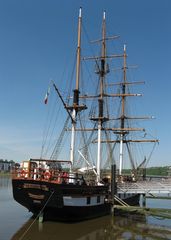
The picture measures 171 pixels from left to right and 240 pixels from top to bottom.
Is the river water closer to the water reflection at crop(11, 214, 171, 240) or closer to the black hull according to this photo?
the water reflection at crop(11, 214, 171, 240)

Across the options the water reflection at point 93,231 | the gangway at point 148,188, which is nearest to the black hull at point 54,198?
the water reflection at point 93,231

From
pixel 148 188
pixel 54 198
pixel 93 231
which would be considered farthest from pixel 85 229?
pixel 148 188

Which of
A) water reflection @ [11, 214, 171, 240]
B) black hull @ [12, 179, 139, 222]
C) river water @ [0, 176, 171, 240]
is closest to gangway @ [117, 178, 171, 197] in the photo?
river water @ [0, 176, 171, 240]

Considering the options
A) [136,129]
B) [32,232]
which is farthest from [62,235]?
[136,129]

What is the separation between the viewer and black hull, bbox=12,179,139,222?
87.7 ft

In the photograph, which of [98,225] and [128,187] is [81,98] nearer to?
[128,187]

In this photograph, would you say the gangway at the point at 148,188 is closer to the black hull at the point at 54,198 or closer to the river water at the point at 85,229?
the river water at the point at 85,229

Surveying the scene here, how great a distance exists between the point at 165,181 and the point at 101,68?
1528 cm

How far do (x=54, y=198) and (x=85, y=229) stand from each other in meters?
3.19

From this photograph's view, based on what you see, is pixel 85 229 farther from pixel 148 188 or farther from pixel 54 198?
pixel 148 188

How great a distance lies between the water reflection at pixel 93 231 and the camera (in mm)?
23663

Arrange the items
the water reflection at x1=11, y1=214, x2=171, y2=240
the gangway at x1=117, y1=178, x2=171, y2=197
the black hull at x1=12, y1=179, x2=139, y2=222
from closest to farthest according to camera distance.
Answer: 1. the water reflection at x1=11, y1=214, x2=171, y2=240
2. the black hull at x1=12, y1=179, x2=139, y2=222
3. the gangway at x1=117, y1=178, x2=171, y2=197

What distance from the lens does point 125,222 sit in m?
31.6

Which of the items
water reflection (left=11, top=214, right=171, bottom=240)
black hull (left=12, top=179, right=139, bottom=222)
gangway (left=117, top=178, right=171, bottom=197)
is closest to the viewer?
water reflection (left=11, top=214, right=171, bottom=240)
